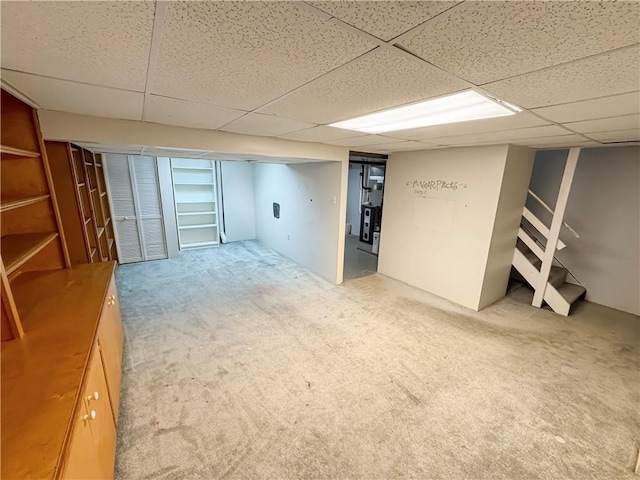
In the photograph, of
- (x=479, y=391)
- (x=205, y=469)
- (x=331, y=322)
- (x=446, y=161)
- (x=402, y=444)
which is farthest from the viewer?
(x=446, y=161)

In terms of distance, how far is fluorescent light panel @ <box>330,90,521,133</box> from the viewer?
148 centimetres

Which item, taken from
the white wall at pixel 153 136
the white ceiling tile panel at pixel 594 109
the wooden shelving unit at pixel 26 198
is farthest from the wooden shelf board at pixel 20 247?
the white ceiling tile panel at pixel 594 109

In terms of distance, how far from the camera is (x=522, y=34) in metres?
0.78

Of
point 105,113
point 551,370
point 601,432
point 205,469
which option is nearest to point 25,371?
point 205,469

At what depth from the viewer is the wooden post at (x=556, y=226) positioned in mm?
3197

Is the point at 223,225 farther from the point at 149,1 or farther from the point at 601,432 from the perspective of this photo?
the point at 601,432

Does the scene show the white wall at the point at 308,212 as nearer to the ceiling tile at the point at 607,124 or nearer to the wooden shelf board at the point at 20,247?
the ceiling tile at the point at 607,124

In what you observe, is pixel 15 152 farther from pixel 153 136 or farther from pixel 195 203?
pixel 195 203

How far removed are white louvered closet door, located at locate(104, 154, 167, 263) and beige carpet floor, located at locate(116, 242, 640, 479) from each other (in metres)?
1.78

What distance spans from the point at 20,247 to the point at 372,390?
9.09 feet

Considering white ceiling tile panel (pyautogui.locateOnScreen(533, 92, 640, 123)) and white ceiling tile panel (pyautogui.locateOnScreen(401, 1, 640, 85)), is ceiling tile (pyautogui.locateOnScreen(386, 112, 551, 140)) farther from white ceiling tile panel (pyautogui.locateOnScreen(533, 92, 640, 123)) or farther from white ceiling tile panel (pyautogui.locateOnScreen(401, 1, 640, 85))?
white ceiling tile panel (pyautogui.locateOnScreen(401, 1, 640, 85))

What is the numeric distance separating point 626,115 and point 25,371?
3.50 m

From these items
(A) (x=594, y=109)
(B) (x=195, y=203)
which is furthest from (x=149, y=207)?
(A) (x=594, y=109)

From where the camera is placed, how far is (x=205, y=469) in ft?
5.10
